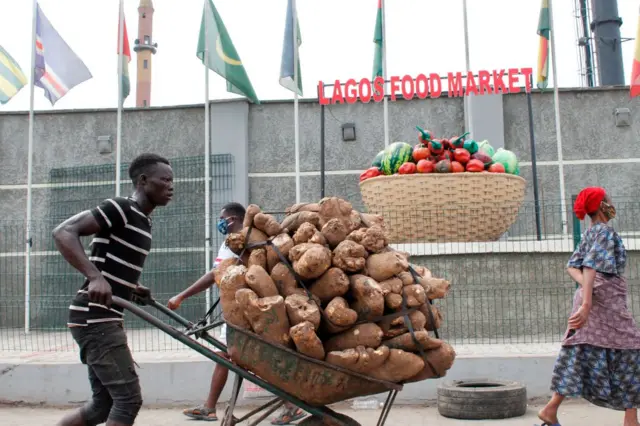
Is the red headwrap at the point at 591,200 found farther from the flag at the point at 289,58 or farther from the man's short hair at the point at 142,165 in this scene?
the flag at the point at 289,58

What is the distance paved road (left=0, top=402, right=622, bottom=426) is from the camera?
5629mm

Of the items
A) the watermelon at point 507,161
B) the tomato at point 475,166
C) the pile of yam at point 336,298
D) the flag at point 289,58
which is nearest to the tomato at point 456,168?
the tomato at point 475,166

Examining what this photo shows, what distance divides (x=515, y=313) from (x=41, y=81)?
974cm

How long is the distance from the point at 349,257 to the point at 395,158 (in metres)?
5.31

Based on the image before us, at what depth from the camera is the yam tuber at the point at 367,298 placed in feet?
9.93

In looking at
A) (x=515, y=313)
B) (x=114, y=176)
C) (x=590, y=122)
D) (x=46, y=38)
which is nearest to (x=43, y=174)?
(x=114, y=176)

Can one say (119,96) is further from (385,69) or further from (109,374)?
(109,374)

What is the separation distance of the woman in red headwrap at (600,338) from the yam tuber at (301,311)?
7.87ft

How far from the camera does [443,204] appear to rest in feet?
26.1

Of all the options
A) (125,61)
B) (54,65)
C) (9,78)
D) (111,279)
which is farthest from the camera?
(125,61)

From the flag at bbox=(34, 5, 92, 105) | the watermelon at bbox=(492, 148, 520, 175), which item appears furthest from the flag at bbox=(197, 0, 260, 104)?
the watermelon at bbox=(492, 148, 520, 175)

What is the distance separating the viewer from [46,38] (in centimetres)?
1291

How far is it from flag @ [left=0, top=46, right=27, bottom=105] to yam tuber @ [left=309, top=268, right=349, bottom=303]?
11.4 metres

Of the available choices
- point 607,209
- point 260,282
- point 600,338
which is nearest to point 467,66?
point 607,209
